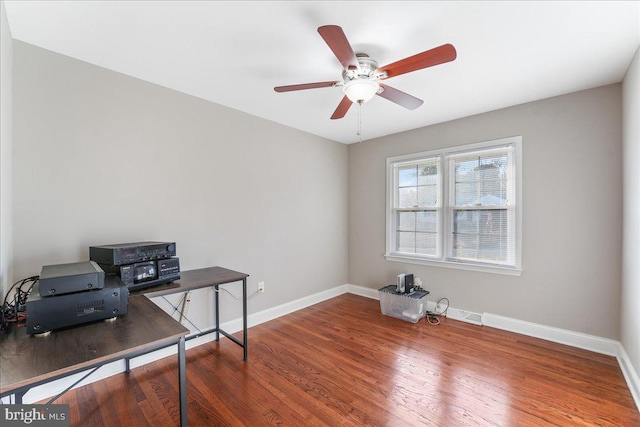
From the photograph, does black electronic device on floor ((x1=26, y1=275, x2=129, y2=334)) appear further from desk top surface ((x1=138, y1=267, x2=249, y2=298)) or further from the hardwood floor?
the hardwood floor

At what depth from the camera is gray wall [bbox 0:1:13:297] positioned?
5.07 ft

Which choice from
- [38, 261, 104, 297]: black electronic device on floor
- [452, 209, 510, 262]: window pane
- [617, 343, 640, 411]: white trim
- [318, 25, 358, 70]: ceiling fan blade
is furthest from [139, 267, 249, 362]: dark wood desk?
[617, 343, 640, 411]: white trim

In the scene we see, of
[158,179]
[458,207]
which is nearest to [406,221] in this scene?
[458,207]

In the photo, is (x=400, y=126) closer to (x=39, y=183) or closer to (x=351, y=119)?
(x=351, y=119)

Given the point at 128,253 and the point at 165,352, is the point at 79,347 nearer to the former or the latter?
the point at 128,253

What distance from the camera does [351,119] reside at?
338cm

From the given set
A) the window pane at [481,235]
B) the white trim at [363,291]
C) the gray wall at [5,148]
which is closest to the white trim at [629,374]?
the window pane at [481,235]

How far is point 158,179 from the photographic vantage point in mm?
2518

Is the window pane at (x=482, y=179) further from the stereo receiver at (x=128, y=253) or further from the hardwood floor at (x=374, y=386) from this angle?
the stereo receiver at (x=128, y=253)

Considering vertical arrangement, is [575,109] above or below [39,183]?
above

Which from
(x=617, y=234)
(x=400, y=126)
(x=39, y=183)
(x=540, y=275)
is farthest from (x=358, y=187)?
(x=39, y=183)

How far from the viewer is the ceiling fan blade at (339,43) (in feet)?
4.60

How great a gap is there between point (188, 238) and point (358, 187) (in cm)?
266

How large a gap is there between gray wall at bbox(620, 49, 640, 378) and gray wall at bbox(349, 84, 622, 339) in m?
0.15
